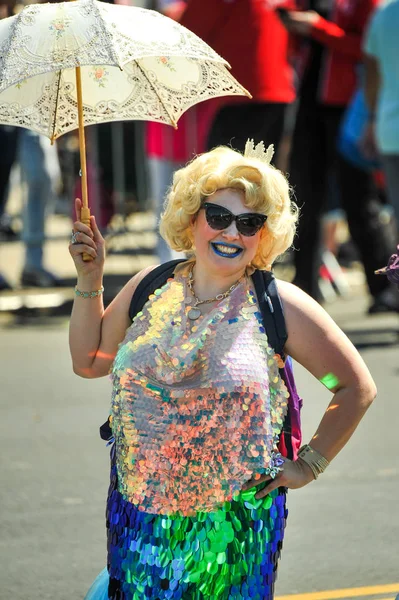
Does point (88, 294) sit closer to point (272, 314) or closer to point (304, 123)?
point (272, 314)

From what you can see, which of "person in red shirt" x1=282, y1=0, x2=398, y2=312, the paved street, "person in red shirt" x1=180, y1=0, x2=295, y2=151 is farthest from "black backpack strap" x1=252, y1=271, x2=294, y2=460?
"person in red shirt" x1=282, y1=0, x2=398, y2=312

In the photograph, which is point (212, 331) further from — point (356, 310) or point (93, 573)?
point (356, 310)

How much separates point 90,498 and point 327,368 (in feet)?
6.86

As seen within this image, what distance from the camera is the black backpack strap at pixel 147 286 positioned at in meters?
3.25

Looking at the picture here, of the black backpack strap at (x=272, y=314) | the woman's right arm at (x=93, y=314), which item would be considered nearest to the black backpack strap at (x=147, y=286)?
the woman's right arm at (x=93, y=314)

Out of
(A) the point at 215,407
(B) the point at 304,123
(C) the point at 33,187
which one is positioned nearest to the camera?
(A) the point at 215,407

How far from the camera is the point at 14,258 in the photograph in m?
11.3

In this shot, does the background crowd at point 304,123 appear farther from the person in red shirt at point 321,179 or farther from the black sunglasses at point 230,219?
the black sunglasses at point 230,219

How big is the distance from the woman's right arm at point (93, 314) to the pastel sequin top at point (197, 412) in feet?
0.63

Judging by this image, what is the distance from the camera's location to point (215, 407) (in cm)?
303

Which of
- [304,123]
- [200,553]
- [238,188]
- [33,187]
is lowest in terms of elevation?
[33,187]

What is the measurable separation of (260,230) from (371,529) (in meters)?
1.85

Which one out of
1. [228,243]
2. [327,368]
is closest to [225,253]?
[228,243]

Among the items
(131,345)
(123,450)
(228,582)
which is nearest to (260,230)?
(131,345)
